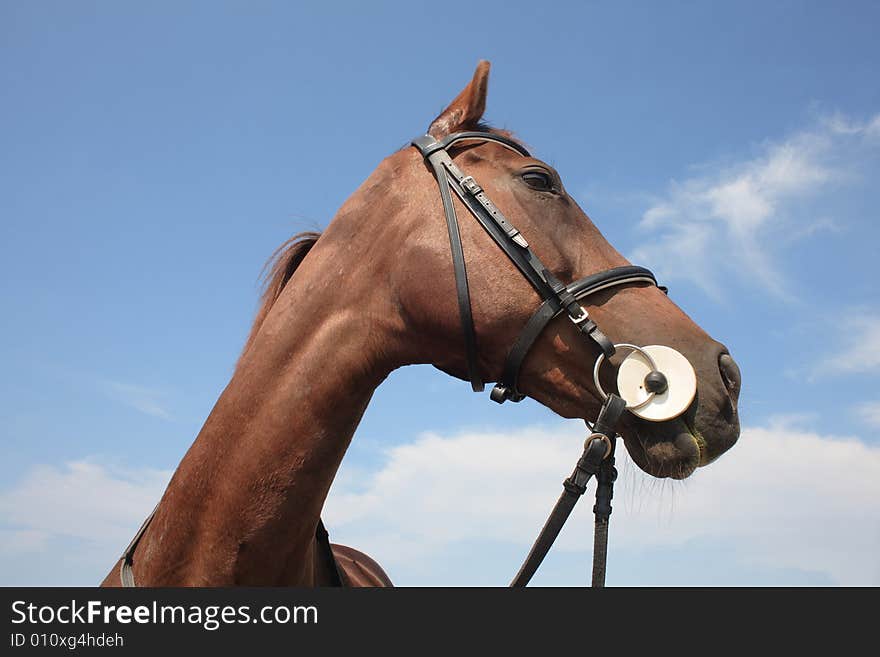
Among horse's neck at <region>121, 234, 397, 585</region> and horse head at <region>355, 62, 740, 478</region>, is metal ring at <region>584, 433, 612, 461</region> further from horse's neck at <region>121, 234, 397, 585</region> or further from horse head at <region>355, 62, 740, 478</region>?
horse's neck at <region>121, 234, 397, 585</region>

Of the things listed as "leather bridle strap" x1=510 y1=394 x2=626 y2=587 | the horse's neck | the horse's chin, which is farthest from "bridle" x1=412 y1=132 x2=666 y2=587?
the horse's neck

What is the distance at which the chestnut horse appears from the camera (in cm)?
287

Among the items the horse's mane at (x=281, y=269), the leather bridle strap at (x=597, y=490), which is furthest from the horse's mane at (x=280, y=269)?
the leather bridle strap at (x=597, y=490)

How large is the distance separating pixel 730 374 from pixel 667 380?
277mm

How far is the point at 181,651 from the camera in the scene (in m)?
2.76

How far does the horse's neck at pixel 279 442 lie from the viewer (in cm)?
297

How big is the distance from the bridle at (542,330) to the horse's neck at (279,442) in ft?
1.42

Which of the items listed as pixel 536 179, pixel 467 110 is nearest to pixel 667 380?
pixel 536 179

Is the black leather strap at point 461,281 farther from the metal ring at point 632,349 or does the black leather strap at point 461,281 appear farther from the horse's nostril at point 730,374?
the horse's nostril at point 730,374

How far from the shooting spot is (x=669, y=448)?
2646 mm

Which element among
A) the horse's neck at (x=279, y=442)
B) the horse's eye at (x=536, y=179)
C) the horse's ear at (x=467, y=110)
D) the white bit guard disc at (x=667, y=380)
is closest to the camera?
the white bit guard disc at (x=667, y=380)

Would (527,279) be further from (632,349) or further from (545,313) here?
(632,349)

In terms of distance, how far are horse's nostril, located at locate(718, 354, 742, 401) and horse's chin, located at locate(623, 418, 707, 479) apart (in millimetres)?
234

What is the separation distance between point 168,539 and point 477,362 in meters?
1.60
